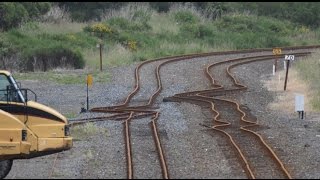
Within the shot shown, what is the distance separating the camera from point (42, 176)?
13.3 m

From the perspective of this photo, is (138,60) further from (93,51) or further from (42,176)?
(42,176)

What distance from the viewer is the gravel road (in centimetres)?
1405

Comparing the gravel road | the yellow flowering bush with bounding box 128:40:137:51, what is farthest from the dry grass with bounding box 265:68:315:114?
the yellow flowering bush with bounding box 128:40:137:51

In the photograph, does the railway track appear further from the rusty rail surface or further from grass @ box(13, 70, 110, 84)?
grass @ box(13, 70, 110, 84)

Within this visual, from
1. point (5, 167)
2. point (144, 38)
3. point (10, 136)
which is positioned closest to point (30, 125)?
point (10, 136)

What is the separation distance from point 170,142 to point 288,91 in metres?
12.3

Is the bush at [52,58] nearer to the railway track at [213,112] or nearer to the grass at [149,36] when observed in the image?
the grass at [149,36]

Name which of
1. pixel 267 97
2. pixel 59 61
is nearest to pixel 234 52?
pixel 59 61

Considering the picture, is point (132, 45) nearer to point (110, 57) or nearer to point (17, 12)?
point (110, 57)

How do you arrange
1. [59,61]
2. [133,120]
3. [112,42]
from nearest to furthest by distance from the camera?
[133,120] → [59,61] → [112,42]

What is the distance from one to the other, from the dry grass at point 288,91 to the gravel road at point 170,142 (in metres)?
0.40

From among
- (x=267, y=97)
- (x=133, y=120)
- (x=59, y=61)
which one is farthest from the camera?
(x=59, y=61)

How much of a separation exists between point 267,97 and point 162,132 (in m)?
9.23

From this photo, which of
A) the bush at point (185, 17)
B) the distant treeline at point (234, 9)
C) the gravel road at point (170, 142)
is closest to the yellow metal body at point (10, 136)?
the gravel road at point (170, 142)
